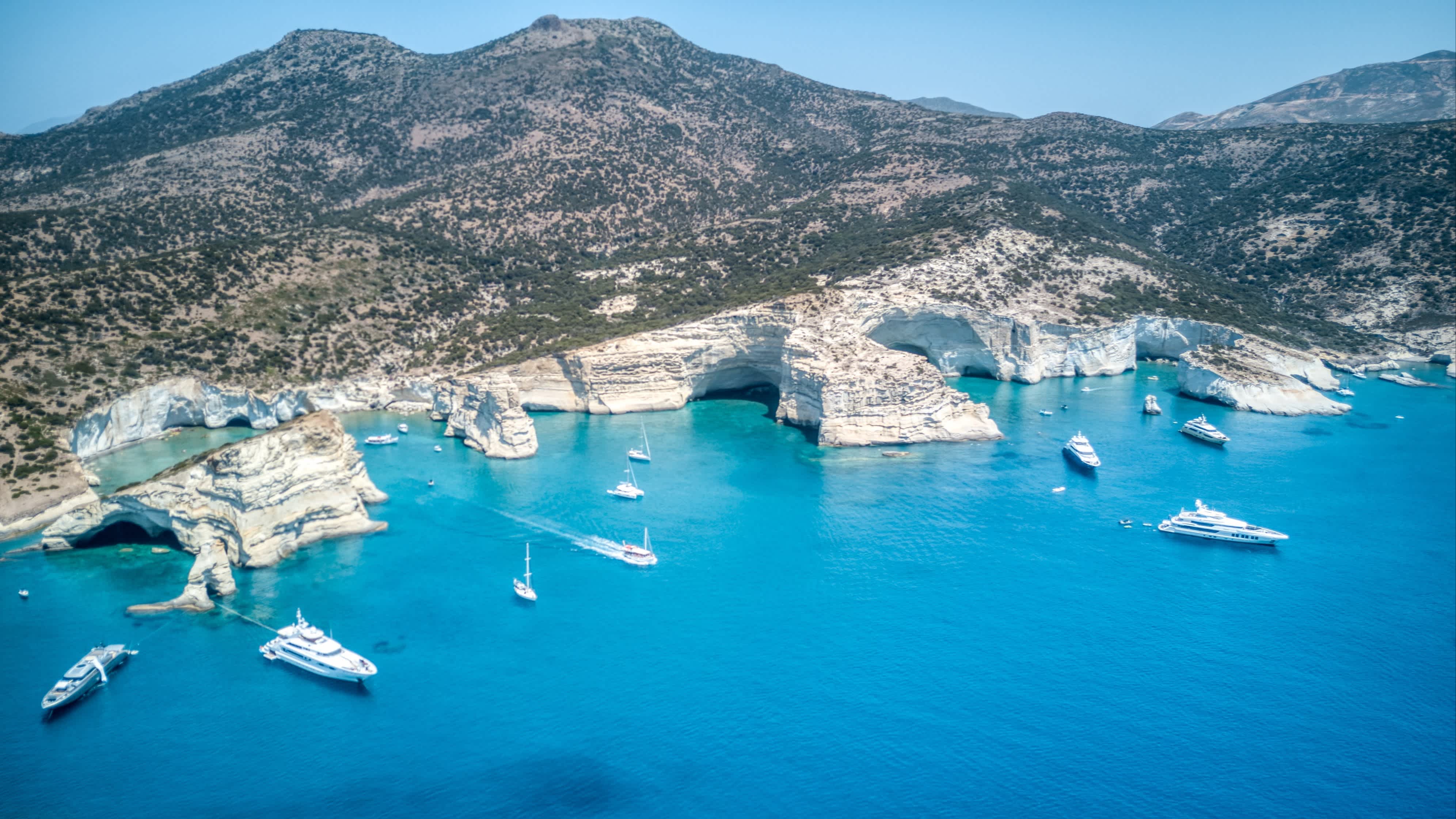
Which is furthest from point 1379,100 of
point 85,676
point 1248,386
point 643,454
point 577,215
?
point 85,676

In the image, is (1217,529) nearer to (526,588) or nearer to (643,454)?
(643,454)

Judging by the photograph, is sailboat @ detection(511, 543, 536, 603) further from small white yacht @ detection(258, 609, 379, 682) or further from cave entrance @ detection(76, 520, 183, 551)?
cave entrance @ detection(76, 520, 183, 551)

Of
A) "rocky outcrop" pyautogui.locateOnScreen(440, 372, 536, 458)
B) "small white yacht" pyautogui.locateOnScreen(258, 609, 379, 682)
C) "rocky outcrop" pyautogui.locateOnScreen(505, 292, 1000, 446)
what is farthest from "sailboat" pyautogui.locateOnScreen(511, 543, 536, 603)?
"rocky outcrop" pyautogui.locateOnScreen(505, 292, 1000, 446)

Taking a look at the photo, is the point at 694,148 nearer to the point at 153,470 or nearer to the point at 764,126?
the point at 764,126

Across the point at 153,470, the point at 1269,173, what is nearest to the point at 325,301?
the point at 153,470

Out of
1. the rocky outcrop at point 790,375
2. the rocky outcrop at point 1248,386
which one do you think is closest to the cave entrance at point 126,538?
the rocky outcrop at point 790,375

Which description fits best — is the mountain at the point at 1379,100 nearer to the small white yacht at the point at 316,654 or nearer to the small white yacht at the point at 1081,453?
the small white yacht at the point at 1081,453

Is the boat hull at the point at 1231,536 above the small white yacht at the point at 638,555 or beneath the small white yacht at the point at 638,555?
above
